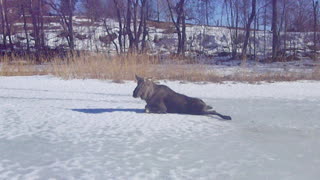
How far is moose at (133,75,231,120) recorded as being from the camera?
670 cm

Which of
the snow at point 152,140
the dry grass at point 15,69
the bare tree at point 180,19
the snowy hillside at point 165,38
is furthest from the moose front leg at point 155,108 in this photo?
the snowy hillside at point 165,38

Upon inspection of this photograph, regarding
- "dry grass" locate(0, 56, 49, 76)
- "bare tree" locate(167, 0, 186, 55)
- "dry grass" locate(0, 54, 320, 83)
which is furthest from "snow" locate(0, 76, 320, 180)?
"bare tree" locate(167, 0, 186, 55)

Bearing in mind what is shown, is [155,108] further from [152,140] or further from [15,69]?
[15,69]

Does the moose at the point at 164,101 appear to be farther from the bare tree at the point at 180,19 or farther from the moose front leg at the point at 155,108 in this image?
the bare tree at the point at 180,19

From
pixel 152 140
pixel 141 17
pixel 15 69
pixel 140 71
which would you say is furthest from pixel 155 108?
pixel 141 17

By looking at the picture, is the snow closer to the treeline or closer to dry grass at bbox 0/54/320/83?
dry grass at bbox 0/54/320/83

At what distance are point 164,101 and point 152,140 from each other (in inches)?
85.8

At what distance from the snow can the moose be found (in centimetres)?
28

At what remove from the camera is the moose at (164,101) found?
6703mm

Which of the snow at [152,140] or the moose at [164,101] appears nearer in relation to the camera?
the snow at [152,140]

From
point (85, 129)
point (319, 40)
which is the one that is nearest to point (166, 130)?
point (85, 129)

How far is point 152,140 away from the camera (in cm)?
477

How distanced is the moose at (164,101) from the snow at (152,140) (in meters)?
0.28

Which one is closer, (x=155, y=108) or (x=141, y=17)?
(x=155, y=108)
